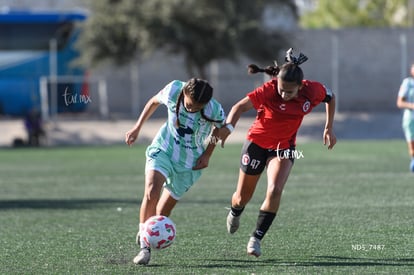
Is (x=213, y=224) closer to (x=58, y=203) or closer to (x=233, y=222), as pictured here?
(x=233, y=222)

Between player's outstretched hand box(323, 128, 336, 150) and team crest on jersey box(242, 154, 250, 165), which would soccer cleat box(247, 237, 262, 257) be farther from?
player's outstretched hand box(323, 128, 336, 150)

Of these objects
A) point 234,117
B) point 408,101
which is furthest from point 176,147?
point 408,101

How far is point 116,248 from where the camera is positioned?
8.58 meters

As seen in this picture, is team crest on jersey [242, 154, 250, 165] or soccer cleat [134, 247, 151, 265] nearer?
soccer cleat [134, 247, 151, 265]

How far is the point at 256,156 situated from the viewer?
834cm

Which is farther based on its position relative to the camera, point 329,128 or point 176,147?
point 329,128

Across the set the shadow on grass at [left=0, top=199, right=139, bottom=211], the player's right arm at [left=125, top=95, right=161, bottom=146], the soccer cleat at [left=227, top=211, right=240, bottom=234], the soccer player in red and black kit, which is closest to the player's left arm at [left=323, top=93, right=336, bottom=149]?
the soccer player in red and black kit

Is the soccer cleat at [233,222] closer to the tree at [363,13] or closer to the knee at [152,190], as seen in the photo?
the knee at [152,190]

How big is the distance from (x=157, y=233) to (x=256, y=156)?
1.33 metres

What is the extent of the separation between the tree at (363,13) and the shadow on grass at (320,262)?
4424cm

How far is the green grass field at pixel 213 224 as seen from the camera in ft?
25.0

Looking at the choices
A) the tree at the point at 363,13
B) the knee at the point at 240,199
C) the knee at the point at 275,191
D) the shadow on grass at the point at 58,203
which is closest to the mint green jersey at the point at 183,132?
the knee at the point at 275,191

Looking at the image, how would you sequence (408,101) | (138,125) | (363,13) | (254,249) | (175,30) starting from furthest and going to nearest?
(363,13), (175,30), (408,101), (138,125), (254,249)

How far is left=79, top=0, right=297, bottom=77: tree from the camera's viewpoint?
32.5 metres
